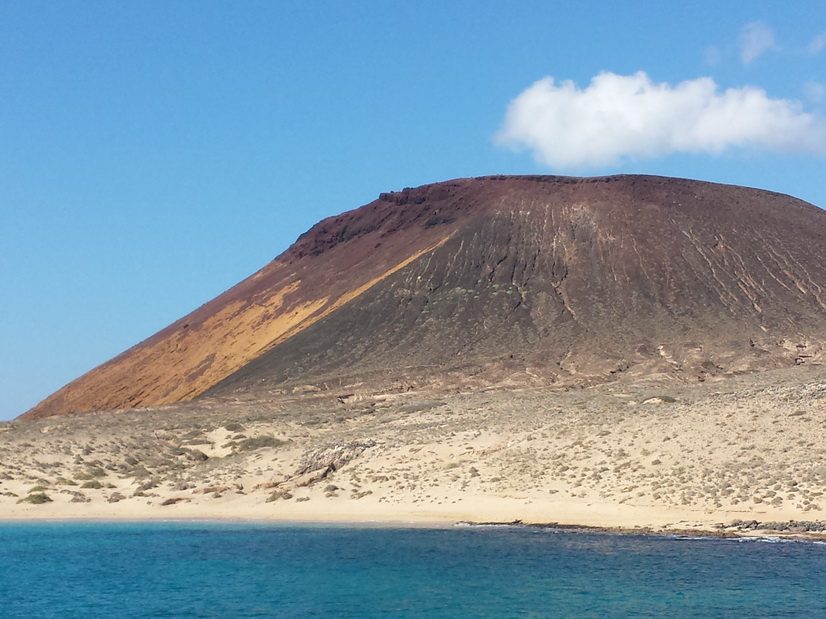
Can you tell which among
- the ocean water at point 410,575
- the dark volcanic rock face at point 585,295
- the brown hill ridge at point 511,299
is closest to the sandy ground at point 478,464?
the ocean water at point 410,575

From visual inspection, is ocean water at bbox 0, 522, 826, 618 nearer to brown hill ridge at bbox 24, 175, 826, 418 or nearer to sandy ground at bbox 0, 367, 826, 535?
sandy ground at bbox 0, 367, 826, 535

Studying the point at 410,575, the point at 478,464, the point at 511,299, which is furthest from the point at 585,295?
the point at 410,575

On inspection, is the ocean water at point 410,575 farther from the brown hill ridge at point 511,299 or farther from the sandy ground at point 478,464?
the brown hill ridge at point 511,299

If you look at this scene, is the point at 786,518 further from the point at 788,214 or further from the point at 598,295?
the point at 788,214

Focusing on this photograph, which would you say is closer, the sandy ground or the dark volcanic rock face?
the sandy ground

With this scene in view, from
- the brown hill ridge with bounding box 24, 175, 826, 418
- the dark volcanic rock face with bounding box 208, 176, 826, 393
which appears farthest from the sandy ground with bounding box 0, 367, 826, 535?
the brown hill ridge with bounding box 24, 175, 826, 418

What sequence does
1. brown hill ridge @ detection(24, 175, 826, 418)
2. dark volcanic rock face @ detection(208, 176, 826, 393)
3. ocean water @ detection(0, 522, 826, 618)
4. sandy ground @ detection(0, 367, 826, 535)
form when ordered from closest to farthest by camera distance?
ocean water @ detection(0, 522, 826, 618)
sandy ground @ detection(0, 367, 826, 535)
dark volcanic rock face @ detection(208, 176, 826, 393)
brown hill ridge @ detection(24, 175, 826, 418)

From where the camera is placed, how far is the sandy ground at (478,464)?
30.2m

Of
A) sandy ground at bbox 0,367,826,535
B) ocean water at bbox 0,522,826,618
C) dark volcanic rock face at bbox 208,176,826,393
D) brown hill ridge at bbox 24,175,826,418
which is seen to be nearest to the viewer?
ocean water at bbox 0,522,826,618

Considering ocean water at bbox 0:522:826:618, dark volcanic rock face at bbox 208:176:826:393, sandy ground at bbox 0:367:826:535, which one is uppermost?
dark volcanic rock face at bbox 208:176:826:393

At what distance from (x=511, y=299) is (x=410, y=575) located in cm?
5357

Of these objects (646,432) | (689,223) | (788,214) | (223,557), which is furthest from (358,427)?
(788,214)

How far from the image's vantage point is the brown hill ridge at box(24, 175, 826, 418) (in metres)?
64.4

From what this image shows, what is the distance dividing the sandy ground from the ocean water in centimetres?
339
